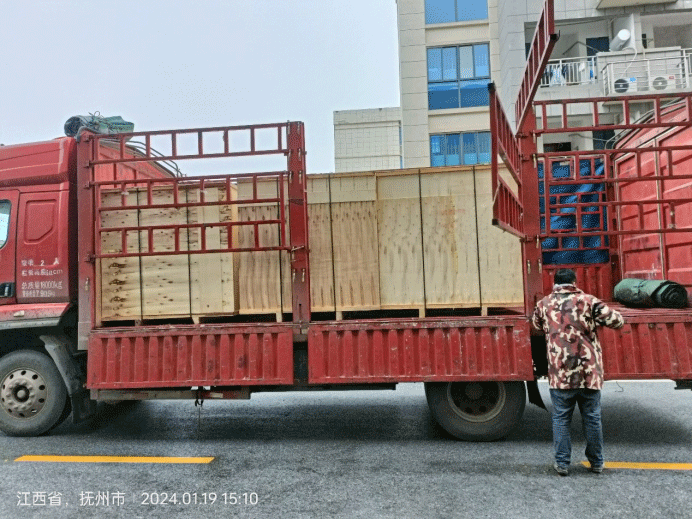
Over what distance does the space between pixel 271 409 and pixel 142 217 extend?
9.89 feet

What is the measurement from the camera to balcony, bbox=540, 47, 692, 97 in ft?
52.2

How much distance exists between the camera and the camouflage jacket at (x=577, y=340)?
4156mm

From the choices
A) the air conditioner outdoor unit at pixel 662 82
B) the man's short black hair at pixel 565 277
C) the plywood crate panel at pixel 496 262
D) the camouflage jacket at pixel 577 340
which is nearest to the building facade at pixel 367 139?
the air conditioner outdoor unit at pixel 662 82

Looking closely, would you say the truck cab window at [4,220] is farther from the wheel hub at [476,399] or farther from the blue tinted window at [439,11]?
the blue tinted window at [439,11]

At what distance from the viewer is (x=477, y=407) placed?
16.9 feet

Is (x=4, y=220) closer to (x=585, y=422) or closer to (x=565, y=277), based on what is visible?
(x=565, y=277)

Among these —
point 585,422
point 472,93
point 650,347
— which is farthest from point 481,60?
point 585,422

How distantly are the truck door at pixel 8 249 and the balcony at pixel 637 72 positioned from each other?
15.5 m

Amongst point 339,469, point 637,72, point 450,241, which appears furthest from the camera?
point 637,72

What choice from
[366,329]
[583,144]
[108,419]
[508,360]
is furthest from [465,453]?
[583,144]

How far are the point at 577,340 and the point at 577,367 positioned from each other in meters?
0.22

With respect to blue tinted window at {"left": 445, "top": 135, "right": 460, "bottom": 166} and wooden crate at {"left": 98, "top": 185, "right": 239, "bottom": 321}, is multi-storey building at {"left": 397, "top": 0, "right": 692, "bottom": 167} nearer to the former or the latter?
blue tinted window at {"left": 445, "top": 135, "right": 460, "bottom": 166}

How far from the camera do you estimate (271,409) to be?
6824 mm

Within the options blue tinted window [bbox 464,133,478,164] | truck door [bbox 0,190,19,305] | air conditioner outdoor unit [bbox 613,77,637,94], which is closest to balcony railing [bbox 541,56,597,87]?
air conditioner outdoor unit [bbox 613,77,637,94]
